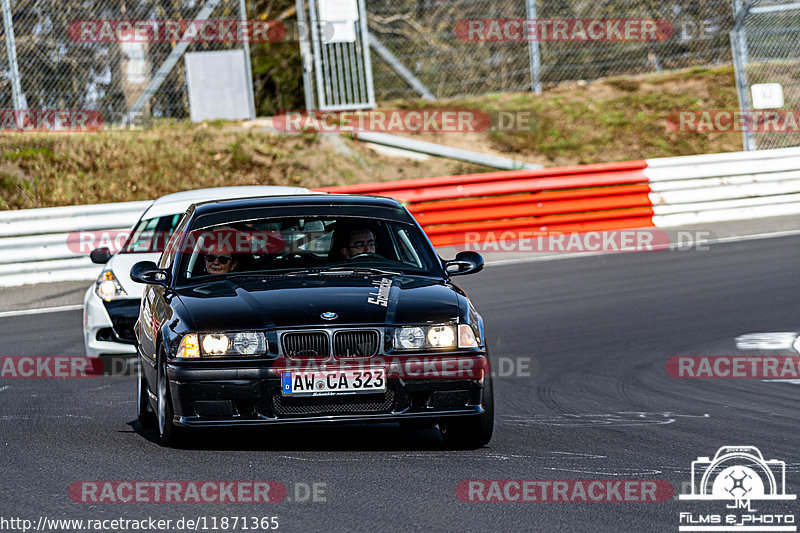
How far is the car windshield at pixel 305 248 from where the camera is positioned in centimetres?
749

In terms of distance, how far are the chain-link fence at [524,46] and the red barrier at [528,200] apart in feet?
16.5

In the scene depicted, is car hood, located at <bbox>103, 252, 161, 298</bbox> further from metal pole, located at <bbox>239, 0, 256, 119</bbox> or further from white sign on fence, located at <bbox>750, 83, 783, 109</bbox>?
white sign on fence, located at <bbox>750, 83, 783, 109</bbox>

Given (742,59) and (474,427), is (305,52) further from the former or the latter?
(474,427)

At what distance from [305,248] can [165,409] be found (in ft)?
5.06

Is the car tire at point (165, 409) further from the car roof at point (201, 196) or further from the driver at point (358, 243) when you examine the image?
the car roof at point (201, 196)

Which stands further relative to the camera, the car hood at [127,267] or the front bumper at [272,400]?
the car hood at [127,267]

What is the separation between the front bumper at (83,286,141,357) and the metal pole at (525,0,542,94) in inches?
545

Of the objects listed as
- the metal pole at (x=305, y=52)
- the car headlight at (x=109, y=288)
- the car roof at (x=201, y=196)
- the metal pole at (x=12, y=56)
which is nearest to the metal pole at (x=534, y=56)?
the metal pole at (x=305, y=52)

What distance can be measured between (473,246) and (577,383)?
862 cm

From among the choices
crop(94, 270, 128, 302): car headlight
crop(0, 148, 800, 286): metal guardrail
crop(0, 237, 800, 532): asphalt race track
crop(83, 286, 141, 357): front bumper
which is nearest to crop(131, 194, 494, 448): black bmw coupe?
crop(0, 237, 800, 532): asphalt race track

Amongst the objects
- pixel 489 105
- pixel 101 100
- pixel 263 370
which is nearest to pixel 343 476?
pixel 263 370

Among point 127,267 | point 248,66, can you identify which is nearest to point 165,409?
point 127,267

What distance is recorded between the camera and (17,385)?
1004 centimetres

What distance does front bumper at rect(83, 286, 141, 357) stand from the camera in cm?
1048
